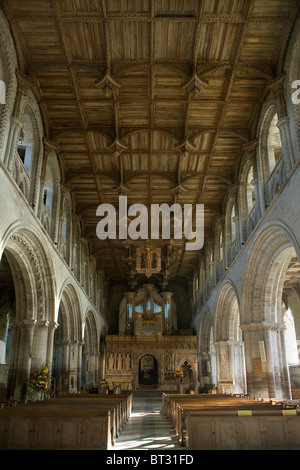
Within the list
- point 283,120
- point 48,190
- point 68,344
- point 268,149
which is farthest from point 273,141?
point 68,344

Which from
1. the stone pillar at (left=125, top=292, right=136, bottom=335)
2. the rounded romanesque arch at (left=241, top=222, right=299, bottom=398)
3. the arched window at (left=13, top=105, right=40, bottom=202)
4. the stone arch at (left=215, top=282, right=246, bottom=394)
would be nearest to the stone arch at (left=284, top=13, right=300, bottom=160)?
the rounded romanesque arch at (left=241, top=222, right=299, bottom=398)

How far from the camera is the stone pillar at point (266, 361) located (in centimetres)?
1438

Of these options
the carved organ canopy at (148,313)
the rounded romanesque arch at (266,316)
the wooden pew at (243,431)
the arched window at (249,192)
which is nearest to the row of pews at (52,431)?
the wooden pew at (243,431)

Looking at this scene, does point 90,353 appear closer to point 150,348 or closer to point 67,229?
point 150,348

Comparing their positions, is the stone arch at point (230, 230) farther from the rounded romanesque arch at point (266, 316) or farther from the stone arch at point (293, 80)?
the stone arch at point (293, 80)

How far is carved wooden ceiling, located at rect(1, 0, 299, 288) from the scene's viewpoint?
11320mm

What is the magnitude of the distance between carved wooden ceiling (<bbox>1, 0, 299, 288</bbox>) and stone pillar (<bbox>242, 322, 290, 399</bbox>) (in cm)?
687

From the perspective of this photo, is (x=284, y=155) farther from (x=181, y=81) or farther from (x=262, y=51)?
(x=181, y=81)

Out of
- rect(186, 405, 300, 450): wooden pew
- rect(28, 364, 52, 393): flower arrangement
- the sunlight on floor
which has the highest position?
rect(28, 364, 52, 393): flower arrangement

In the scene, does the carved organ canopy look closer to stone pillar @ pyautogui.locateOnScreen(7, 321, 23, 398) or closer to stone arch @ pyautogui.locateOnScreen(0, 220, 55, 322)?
stone arch @ pyautogui.locateOnScreen(0, 220, 55, 322)

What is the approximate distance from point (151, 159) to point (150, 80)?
4.67 meters

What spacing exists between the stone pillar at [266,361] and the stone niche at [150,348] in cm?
1404

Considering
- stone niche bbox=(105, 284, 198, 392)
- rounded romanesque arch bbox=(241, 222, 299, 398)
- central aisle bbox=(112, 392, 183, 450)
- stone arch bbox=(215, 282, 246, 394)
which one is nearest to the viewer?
central aisle bbox=(112, 392, 183, 450)
